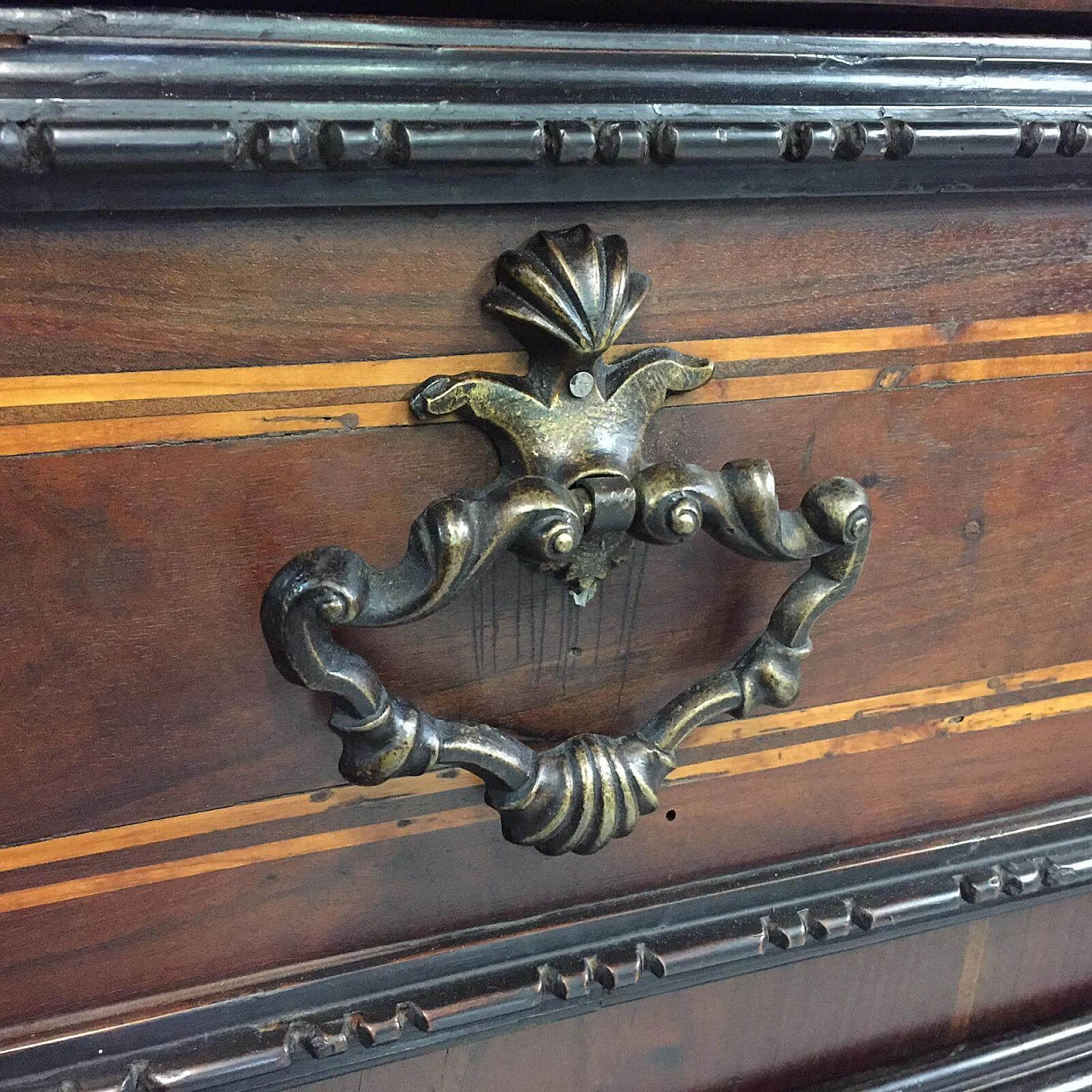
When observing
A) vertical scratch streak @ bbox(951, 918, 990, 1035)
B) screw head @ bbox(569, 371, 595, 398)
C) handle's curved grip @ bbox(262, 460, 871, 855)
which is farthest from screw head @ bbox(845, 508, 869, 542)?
vertical scratch streak @ bbox(951, 918, 990, 1035)

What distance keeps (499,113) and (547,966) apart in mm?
327

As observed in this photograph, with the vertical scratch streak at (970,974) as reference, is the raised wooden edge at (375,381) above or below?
above

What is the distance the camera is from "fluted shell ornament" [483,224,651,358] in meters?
0.33

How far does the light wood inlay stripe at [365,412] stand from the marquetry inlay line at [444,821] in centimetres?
16

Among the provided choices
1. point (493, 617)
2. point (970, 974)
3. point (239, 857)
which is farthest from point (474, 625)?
point (970, 974)

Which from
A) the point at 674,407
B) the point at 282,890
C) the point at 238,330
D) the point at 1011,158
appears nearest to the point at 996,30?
the point at 1011,158

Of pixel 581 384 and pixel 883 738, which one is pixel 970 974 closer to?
pixel 883 738

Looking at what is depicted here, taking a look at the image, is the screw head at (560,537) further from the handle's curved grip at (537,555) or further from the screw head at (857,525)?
the screw head at (857,525)

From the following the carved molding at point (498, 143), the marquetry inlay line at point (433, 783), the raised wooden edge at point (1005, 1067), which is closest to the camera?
the carved molding at point (498, 143)

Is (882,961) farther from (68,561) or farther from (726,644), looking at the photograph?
(68,561)

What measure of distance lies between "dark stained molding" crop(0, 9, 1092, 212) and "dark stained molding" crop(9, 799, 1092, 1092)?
29cm

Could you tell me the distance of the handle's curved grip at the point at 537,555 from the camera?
1.08ft

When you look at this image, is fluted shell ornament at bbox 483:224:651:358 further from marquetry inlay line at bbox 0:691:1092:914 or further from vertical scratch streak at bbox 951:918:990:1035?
vertical scratch streak at bbox 951:918:990:1035

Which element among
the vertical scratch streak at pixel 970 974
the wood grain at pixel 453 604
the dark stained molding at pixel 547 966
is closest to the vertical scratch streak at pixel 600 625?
the wood grain at pixel 453 604
